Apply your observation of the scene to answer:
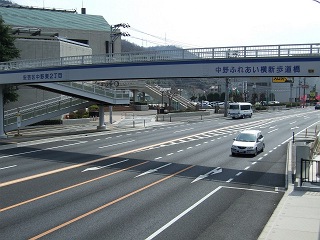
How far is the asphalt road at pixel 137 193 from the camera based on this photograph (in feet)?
39.8

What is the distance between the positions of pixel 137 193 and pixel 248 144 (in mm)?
13760

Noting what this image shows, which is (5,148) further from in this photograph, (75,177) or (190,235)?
(190,235)

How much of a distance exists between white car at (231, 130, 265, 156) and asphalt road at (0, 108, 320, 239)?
0.70 metres

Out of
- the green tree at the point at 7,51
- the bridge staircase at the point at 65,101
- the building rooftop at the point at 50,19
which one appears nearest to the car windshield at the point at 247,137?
the bridge staircase at the point at 65,101

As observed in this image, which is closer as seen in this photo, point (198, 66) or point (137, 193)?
point (137, 193)

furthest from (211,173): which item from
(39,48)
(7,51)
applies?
(39,48)

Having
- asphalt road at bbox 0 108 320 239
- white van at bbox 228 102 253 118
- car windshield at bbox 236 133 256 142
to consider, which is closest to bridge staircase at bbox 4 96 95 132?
asphalt road at bbox 0 108 320 239

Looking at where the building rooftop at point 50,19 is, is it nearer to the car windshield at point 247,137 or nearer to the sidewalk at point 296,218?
the car windshield at point 247,137

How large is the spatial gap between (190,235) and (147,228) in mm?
1385

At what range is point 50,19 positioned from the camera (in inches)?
3634

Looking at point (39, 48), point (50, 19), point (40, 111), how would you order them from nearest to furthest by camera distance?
point (40, 111)
point (39, 48)
point (50, 19)

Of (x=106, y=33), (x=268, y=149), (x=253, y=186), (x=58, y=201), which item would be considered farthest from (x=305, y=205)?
(x=106, y=33)

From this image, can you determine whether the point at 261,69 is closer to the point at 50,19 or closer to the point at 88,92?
the point at 88,92

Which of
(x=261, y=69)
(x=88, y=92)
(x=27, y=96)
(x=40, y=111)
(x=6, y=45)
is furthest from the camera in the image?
(x=27, y=96)
